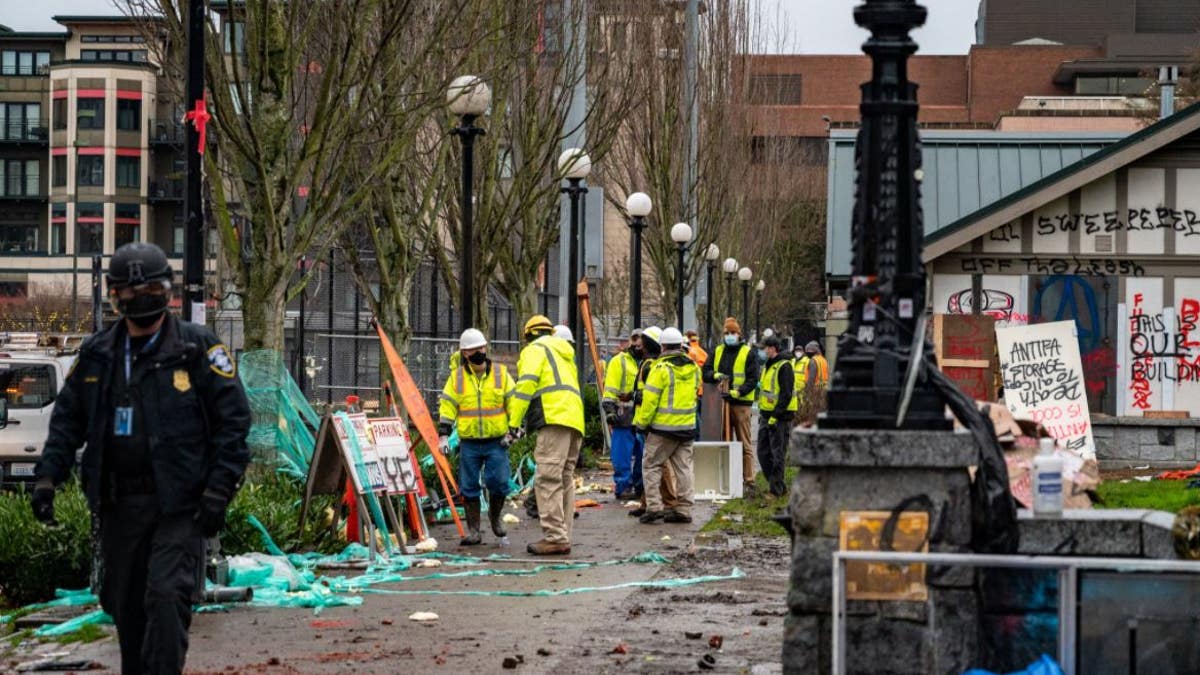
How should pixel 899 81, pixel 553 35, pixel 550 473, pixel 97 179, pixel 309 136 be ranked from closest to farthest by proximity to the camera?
pixel 899 81, pixel 550 473, pixel 309 136, pixel 553 35, pixel 97 179

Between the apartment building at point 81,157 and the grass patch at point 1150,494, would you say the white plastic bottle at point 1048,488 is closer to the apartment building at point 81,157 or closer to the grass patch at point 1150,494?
the grass patch at point 1150,494

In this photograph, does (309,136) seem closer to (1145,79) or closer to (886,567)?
(886,567)

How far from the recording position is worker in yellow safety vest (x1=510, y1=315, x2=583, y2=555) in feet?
49.0

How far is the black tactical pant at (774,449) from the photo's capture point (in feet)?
69.6

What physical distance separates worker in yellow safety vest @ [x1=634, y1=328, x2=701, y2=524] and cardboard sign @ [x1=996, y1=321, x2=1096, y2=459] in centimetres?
333

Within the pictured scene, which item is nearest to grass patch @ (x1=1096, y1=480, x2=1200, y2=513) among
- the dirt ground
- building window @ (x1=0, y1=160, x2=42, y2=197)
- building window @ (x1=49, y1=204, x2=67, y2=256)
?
the dirt ground

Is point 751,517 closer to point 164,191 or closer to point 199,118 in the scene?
point 199,118

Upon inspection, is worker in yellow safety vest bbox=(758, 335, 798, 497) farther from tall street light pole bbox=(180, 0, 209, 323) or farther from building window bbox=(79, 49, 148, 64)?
building window bbox=(79, 49, 148, 64)

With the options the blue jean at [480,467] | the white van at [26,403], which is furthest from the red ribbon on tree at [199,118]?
the white van at [26,403]

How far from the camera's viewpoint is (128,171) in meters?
80.4

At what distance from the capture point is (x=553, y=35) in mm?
30859

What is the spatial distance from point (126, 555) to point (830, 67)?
95131mm

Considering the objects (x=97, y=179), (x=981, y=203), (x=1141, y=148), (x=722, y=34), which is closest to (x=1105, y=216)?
(x=1141, y=148)

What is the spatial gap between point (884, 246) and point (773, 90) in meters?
65.6
